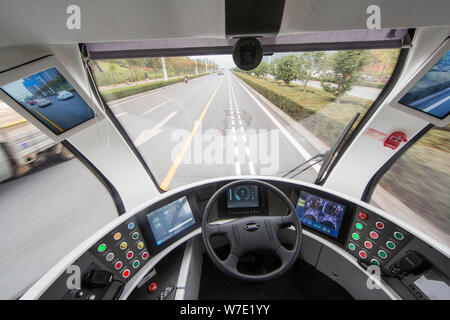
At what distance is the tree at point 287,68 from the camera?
141 centimetres

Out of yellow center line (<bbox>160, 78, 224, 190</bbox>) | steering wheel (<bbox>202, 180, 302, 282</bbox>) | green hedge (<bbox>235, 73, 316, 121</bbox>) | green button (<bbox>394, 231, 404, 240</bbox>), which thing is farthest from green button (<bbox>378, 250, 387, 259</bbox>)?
yellow center line (<bbox>160, 78, 224, 190</bbox>)

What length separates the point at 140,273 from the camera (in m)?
1.24

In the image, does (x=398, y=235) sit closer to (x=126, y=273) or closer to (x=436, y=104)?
(x=436, y=104)

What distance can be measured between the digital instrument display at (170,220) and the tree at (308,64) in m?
1.57

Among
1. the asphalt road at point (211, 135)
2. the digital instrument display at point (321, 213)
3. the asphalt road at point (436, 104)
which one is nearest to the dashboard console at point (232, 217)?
the digital instrument display at point (321, 213)

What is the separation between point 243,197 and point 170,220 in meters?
0.71

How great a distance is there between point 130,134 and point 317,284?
269cm

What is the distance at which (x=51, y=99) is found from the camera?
1098mm

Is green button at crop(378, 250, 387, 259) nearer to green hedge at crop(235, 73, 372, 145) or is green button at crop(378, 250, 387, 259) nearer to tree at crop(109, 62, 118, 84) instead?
green hedge at crop(235, 73, 372, 145)

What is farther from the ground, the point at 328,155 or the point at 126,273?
the point at 328,155

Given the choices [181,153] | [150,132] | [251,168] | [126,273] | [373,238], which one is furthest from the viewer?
[150,132]

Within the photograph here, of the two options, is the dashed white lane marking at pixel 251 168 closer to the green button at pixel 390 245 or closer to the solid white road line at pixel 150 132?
the green button at pixel 390 245

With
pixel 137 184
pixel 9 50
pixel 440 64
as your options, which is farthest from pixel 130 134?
pixel 440 64

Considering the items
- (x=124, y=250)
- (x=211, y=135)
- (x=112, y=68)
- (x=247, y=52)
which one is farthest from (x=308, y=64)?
(x=211, y=135)
